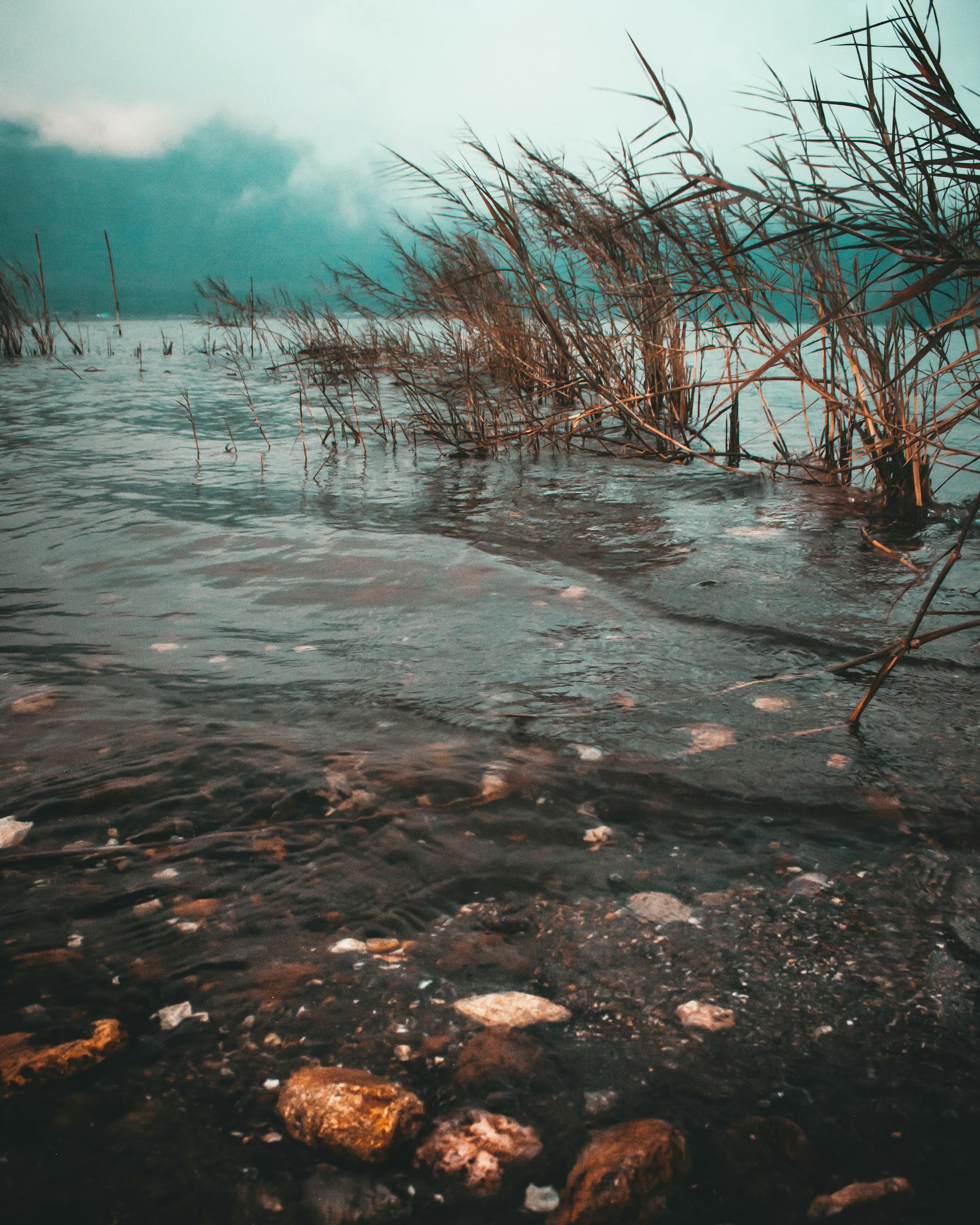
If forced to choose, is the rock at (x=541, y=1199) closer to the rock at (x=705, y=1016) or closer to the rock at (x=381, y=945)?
the rock at (x=705, y=1016)

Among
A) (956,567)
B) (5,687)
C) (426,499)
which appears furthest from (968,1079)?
(426,499)

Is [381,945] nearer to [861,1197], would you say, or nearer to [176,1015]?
[176,1015]

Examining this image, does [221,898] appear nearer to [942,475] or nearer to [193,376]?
[942,475]

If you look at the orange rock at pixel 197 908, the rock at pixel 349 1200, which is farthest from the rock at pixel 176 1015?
the rock at pixel 349 1200

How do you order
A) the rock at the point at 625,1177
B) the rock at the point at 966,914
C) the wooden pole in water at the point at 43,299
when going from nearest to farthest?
the rock at the point at 625,1177 → the rock at the point at 966,914 → the wooden pole in water at the point at 43,299

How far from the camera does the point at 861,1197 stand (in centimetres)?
85

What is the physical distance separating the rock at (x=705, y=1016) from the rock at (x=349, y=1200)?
44 centimetres

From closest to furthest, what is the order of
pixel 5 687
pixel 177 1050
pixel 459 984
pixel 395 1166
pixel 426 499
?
pixel 395 1166 < pixel 177 1050 < pixel 459 984 < pixel 5 687 < pixel 426 499

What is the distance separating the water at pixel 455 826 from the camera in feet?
3.20

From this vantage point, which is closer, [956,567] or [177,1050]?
[177,1050]

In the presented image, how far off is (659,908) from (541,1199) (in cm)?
51

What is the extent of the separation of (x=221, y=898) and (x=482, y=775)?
58 cm

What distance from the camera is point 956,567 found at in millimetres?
2994

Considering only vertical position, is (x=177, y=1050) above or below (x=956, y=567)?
below
